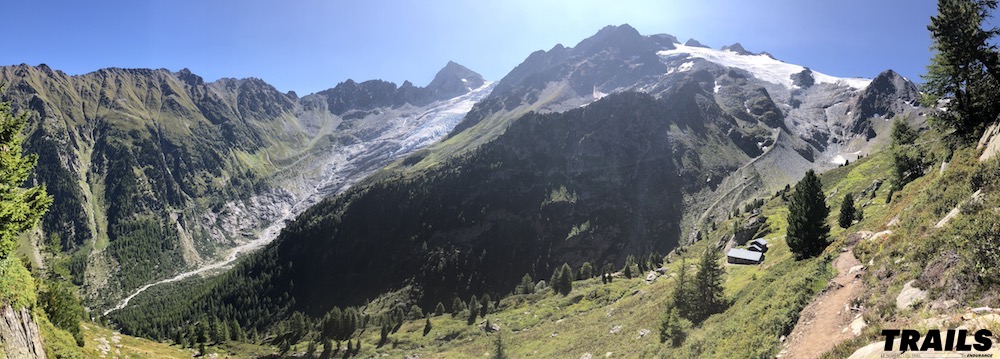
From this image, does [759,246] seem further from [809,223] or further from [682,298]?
[682,298]

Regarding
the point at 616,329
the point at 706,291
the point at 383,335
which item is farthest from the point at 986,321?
the point at 383,335

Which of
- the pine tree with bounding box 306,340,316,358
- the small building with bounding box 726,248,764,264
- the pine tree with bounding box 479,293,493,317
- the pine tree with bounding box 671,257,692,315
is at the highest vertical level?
the pine tree with bounding box 671,257,692,315

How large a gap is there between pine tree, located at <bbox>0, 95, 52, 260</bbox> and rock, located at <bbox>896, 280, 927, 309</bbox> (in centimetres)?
4022

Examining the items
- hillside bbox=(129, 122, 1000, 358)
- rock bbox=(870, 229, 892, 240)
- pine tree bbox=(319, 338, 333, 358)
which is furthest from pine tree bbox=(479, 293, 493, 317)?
rock bbox=(870, 229, 892, 240)

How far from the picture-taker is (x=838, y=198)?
10650 cm

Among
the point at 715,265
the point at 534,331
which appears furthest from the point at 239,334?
the point at 715,265

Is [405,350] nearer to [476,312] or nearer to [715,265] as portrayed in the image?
[476,312]

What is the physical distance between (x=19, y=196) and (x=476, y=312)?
100 metres

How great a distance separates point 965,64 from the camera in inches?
1471

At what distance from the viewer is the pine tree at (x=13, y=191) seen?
20.9 meters

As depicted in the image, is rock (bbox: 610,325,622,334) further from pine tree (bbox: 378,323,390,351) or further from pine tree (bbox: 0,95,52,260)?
pine tree (bbox: 0,95,52,260)

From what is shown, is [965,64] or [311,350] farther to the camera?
[311,350]

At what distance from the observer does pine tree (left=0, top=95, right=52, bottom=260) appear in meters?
20.9

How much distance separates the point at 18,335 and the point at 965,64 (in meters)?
72.8
